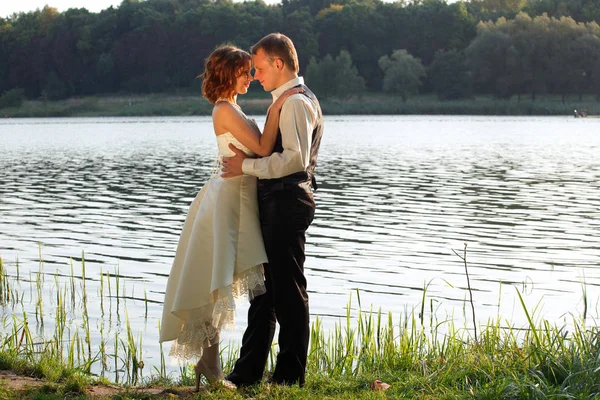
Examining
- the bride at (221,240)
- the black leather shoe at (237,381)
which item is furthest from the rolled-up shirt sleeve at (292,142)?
the black leather shoe at (237,381)

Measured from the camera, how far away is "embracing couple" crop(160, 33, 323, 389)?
208 inches

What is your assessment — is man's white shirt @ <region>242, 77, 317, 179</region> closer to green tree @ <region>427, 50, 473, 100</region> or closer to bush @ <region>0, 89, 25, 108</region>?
green tree @ <region>427, 50, 473, 100</region>

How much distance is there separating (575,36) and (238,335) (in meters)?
106

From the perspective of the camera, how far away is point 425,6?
130 metres

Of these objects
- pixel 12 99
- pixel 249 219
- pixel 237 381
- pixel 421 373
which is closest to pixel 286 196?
pixel 249 219

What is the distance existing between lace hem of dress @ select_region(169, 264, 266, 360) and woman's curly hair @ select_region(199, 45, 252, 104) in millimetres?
1077

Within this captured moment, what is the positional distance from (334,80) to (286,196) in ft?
336

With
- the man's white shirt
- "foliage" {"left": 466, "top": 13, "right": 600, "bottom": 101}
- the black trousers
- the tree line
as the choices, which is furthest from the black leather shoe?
the tree line

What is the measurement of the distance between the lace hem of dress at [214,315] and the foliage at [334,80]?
101598 millimetres

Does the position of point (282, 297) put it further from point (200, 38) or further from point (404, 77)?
point (200, 38)

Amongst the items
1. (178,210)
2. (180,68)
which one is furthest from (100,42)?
(178,210)

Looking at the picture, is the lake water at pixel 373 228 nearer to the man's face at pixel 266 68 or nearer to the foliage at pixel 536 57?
the man's face at pixel 266 68

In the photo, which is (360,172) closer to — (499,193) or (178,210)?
(499,193)

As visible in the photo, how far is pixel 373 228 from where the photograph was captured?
54.4 ft
